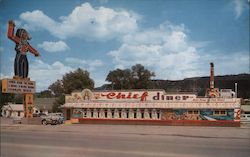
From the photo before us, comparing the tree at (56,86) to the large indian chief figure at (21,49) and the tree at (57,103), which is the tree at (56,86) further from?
the tree at (57,103)

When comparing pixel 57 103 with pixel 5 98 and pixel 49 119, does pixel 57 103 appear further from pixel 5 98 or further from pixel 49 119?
pixel 5 98

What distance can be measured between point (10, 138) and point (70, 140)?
2.36 feet

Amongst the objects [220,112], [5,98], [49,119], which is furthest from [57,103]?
[220,112]

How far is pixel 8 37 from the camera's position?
356 cm

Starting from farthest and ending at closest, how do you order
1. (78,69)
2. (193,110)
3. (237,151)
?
1. (193,110)
2. (237,151)
3. (78,69)

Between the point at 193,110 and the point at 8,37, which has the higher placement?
the point at 8,37

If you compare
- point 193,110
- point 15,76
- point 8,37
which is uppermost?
point 8,37

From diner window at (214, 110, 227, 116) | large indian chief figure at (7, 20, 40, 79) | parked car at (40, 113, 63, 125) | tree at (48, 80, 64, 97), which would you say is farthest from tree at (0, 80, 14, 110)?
diner window at (214, 110, 227, 116)

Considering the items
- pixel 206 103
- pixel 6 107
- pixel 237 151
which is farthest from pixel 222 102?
pixel 6 107

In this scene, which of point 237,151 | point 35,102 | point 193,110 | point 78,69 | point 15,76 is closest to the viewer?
point 78,69

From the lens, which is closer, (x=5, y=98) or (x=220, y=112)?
(x=5, y=98)

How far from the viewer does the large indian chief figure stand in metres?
3.46

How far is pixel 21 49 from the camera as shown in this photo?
11.6 ft

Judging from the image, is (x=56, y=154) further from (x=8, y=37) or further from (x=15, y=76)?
(x=8, y=37)
